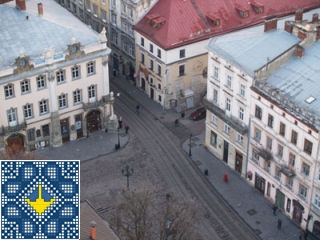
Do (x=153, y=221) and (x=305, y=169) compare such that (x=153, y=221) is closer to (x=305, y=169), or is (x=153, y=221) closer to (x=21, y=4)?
(x=305, y=169)

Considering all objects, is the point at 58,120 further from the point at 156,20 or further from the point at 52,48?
the point at 156,20

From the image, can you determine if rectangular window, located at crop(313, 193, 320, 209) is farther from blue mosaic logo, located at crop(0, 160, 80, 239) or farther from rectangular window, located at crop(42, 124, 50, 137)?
blue mosaic logo, located at crop(0, 160, 80, 239)

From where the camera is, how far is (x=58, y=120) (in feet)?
366

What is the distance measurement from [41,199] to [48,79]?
211 feet

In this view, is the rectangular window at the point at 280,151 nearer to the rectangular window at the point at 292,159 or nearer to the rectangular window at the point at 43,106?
the rectangular window at the point at 292,159

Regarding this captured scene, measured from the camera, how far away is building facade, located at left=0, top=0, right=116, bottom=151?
105375 millimetres

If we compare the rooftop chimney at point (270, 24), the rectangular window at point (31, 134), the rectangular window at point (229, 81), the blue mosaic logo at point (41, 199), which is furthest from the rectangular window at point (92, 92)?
the blue mosaic logo at point (41, 199)

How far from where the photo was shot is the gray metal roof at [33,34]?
105875mm

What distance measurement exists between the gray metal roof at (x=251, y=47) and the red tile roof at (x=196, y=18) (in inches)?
601

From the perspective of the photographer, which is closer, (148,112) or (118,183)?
(118,183)

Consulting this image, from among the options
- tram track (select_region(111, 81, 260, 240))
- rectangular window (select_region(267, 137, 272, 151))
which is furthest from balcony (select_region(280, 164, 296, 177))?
tram track (select_region(111, 81, 260, 240))

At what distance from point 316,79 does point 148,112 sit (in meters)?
39.2

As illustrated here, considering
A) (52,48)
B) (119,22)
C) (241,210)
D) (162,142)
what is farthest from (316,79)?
(119,22)

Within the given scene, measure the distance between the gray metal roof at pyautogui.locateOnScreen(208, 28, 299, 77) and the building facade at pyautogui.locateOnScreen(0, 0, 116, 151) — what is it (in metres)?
20.4
